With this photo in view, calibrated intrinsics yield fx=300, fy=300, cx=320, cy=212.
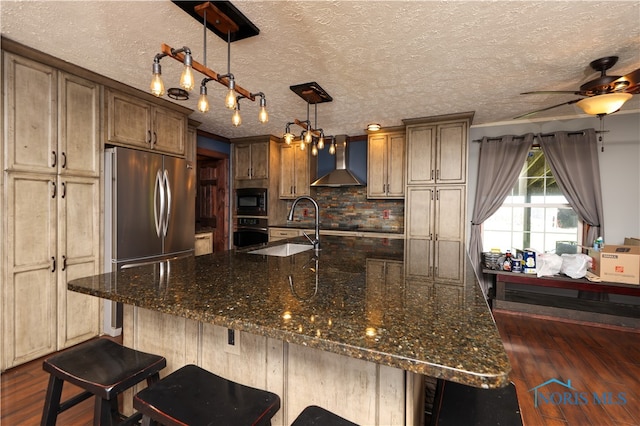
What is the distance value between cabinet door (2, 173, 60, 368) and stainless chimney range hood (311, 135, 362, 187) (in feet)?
10.5

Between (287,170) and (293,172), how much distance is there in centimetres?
12

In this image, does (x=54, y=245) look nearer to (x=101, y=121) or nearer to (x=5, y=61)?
(x=101, y=121)

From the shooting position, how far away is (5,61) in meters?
2.12

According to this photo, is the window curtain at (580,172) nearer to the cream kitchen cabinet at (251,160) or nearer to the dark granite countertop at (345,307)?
the dark granite countertop at (345,307)

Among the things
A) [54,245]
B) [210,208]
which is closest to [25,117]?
[54,245]

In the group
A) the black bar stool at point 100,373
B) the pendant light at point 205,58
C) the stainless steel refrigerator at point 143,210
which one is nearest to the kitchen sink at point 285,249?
the pendant light at point 205,58

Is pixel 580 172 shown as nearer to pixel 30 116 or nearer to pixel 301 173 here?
pixel 301 173

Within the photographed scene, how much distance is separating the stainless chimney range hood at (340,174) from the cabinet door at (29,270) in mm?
3215

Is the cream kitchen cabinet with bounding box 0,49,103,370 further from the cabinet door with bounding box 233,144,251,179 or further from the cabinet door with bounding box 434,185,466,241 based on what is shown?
the cabinet door with bounding box 434,185,466,241

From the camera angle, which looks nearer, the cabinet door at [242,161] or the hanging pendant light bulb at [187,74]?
the hanging pendant light bulb at [187,74]

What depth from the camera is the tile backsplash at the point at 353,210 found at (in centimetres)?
461
